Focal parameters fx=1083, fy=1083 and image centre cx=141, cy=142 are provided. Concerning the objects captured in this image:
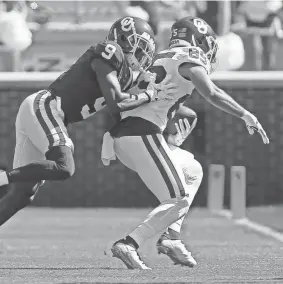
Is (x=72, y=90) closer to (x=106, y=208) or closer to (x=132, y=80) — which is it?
(x=132, y=80)

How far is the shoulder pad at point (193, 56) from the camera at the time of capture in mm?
7324

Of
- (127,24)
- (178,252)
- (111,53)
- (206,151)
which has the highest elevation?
(127,24)

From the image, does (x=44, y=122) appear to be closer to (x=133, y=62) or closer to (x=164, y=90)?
(x=133, y=62)

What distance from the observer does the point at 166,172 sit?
7.23 meters

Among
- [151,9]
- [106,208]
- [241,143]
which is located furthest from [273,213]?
[151,9]

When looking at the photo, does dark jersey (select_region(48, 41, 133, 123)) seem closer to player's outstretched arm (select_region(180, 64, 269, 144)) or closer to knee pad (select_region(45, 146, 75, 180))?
knee pad (select_region(45, 146, 75, 180))

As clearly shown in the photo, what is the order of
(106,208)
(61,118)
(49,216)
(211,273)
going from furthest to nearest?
(106,208) < (49,216) < (61,118) < (211,273)

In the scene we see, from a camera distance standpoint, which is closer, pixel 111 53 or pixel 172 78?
pixel 111 53

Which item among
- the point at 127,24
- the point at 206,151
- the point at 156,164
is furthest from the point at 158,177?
Answer: the point at 206,151

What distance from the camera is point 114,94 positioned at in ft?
23.7

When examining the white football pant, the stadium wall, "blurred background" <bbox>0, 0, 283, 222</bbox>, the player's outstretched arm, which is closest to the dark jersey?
the white football pant

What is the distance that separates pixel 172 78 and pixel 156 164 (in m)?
0.64

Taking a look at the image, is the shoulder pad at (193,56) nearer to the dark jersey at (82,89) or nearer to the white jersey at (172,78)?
the white jersey at (172,78)

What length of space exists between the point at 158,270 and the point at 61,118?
1.33 m
